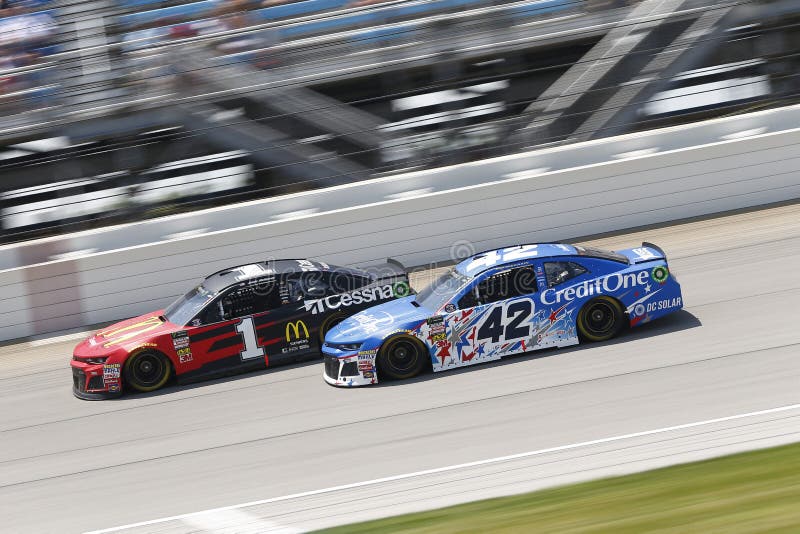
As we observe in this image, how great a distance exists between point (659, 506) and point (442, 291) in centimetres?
444

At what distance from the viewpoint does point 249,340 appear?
424 inches

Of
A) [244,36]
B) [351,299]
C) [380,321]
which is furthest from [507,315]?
[244,36]

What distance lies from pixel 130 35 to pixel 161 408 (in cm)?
889

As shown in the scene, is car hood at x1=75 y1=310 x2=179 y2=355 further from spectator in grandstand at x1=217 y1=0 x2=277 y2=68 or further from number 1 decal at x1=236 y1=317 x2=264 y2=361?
spectator in grandstand at x1=217 y1=0 x2=277 y2=68

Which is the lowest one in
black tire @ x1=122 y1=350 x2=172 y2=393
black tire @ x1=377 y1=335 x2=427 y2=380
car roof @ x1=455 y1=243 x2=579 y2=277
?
black tire @ x1=377 y1=335 x2=427 y2=380

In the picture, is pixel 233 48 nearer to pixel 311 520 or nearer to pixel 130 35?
pixel 130 35

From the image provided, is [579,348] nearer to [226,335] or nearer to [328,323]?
[328,323]

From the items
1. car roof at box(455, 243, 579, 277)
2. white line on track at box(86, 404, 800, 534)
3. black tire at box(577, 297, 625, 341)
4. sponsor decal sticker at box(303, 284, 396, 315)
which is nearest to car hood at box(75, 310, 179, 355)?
sponsor decal sticker at box(303, 284, 396, 315)

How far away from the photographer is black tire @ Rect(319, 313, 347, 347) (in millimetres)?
10875

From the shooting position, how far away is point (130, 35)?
55.1 ft

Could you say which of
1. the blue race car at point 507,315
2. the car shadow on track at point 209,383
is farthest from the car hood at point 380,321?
the car shadow on track at point 209,383

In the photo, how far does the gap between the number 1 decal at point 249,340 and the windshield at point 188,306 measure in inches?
19.3

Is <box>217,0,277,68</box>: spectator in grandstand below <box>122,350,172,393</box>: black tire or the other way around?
the other way around

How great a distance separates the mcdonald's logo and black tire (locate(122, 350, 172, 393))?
1349 mm
